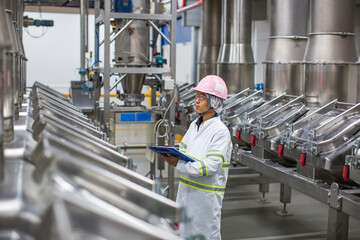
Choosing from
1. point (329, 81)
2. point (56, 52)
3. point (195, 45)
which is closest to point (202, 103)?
point (329, 81)

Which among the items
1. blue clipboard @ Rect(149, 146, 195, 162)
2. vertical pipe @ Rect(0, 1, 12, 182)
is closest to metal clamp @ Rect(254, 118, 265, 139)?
blue clipboard @ Rect(149, 146, 195, 162)

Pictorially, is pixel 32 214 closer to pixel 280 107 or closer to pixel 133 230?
pixel 133 230

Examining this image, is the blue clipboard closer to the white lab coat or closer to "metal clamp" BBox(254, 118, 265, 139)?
the white lab coat

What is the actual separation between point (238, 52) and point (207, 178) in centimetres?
334

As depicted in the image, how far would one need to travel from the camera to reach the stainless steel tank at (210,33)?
708 cm

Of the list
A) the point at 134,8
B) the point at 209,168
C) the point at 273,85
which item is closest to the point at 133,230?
the point at 209,168

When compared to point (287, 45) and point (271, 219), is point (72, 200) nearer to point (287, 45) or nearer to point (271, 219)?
point (287, 45)

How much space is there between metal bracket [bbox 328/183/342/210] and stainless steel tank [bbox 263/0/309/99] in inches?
71.5

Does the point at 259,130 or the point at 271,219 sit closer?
the point at 259,130

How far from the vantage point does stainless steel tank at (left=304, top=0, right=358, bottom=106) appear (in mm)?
3814

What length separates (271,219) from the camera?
493 centimetres

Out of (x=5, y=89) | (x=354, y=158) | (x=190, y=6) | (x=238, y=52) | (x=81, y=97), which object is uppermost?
(x=190, y=6)

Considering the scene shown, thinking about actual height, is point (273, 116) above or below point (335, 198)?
above

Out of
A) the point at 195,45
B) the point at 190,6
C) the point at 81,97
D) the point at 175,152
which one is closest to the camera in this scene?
the point at 175,152
